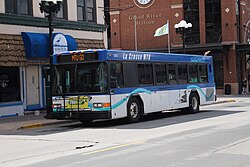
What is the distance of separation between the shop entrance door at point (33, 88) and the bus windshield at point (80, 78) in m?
5.48

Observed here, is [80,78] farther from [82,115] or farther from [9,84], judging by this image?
[9,84]

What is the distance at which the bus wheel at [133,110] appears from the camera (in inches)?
670

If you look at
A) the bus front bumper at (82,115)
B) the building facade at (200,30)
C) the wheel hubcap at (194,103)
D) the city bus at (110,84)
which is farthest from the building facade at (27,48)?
the building facade at (200,30)

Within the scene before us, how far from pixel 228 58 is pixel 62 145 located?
33630mm

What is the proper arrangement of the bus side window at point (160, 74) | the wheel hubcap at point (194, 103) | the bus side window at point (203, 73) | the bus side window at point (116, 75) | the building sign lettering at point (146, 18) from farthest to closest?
the building sign lettering at point (146, 18), the bus side window at point (203, 73), the wheel hubcap at point (194, 103), the bus side window at point (160, 74), the bus side window at point (116, 75)

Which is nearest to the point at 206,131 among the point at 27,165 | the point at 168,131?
the point at 168,131

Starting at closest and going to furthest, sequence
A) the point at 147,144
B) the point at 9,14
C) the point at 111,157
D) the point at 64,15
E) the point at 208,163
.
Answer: the point at 208,163, the point at 111,157, the point at 147,144, the point at 9,14, the point at 64,15

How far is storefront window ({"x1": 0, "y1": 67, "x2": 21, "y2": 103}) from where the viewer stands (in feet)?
68.7

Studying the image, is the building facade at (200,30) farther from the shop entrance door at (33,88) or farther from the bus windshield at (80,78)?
the bus windshield at (80,78)

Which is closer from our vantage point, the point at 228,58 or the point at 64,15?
the point at 64,15

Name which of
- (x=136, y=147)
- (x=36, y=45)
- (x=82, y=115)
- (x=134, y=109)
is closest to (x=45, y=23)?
(x=36, y=45)

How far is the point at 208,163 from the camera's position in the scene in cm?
849

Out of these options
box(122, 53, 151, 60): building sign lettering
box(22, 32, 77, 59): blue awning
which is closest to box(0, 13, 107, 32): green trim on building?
box(22, 32, 77, 59): blue awning

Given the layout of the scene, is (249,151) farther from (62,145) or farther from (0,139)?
(0,139)
